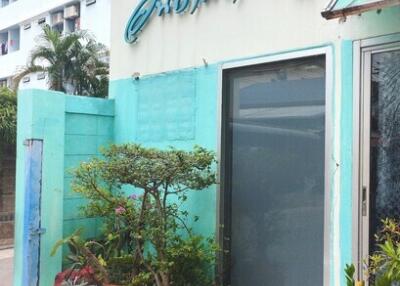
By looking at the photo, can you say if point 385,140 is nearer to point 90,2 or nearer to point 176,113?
point 176,113

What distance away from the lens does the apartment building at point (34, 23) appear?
18.8 meters

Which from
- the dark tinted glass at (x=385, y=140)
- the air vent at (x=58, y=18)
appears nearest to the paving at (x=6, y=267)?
the dark tinted glass at (x=385, y=140)

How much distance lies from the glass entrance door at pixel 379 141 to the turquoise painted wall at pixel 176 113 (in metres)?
1.53

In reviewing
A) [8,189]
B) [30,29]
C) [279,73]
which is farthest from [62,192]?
[30,29]

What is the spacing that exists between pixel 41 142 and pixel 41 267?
1298mm

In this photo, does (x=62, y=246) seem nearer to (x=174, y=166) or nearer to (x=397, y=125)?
(x=174, y=166)

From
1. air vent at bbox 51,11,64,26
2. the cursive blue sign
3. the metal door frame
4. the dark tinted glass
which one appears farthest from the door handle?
air vent at bbox 51,11,64,26

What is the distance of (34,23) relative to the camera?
23.3 meters

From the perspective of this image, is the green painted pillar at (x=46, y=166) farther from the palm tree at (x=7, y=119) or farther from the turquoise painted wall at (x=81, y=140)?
the palm tree at (x=7, y=119)

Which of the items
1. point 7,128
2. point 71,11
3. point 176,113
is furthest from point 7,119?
point 71,11

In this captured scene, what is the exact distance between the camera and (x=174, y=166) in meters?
4.46

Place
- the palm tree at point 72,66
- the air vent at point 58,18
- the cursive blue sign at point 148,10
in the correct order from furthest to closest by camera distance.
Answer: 1. the air vent at point 58,18
2. the palm tree at point 72,66
3. the cursive blue sign at point 148,10

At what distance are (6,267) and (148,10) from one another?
183 inches

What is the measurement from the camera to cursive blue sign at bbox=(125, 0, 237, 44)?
523cm
